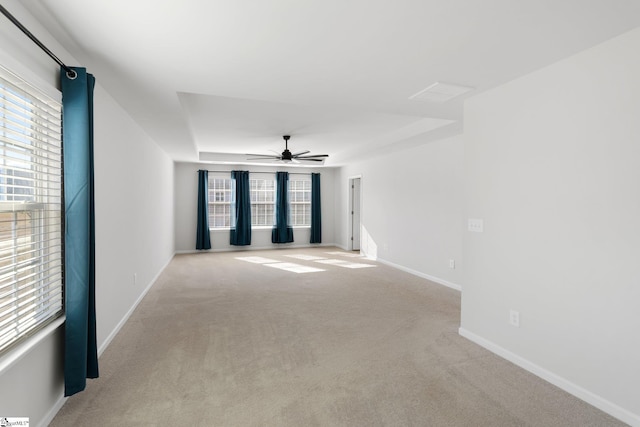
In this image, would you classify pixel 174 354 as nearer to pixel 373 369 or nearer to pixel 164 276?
pixel 373 369

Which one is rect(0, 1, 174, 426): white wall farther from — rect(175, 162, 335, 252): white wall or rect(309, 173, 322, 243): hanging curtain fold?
rect(309, 173, 322, 243): hanging curtain fold

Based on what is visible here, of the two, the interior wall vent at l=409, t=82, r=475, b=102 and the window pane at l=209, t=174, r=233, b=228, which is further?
the window pane at l=209, t=174, r=233, b=228

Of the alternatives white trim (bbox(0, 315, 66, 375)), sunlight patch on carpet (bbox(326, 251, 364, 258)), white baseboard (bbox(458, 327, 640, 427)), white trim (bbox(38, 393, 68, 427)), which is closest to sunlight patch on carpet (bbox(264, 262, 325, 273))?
sunlight patch on carpet (bbox(326, 251, 364, 258))

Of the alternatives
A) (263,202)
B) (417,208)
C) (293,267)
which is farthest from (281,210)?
(417,208)

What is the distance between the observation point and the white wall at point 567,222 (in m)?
2.05

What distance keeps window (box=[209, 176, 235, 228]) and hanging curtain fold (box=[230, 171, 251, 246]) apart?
20 cm

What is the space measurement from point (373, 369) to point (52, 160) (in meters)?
2.66

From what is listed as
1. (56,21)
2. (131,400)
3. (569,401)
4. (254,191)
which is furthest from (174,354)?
(254,191)

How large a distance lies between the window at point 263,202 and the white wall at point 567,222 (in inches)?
266

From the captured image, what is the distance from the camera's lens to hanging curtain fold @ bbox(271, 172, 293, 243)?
29.9ft

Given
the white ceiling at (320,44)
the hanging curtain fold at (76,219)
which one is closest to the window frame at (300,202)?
the white ceiling at (320,44)

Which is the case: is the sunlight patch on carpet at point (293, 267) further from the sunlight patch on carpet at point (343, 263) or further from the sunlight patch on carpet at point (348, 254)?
the sunlight patch on carpet at point (348, 254)

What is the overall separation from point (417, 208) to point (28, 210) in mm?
5396
